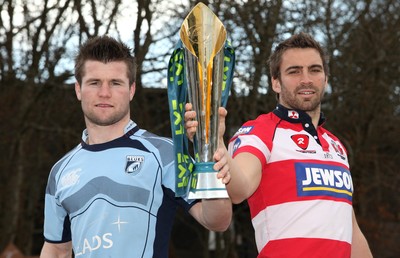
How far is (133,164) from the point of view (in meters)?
3.40

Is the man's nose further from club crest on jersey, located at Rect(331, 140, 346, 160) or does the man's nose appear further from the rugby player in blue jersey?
club crest on jersey, located at Rect(331, 140, 346, 160)

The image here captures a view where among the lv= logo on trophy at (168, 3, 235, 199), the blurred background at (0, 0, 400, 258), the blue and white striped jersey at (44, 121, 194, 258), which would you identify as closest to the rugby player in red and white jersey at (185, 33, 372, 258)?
the blue and white striped jersey at (44, 121, 194, 258)

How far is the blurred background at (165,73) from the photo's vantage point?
38.3 ft

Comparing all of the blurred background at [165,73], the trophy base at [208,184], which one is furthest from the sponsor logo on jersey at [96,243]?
the blurred background at [165,73]

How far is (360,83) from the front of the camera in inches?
518

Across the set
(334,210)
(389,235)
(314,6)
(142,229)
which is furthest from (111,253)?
(389,235)

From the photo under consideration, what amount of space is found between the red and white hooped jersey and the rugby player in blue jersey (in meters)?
0.48

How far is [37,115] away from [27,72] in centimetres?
118

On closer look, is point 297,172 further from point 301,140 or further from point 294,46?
point 294,46

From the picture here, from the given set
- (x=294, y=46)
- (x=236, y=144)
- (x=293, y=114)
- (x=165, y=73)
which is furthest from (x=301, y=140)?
(x=165, y=73)

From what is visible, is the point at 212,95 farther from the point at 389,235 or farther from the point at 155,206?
the point at 389,235

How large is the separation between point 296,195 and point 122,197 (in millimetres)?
886

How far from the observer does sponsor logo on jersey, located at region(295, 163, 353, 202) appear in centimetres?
363

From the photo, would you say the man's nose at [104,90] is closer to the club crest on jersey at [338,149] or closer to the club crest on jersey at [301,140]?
the club crest on jersey at [301,140]
